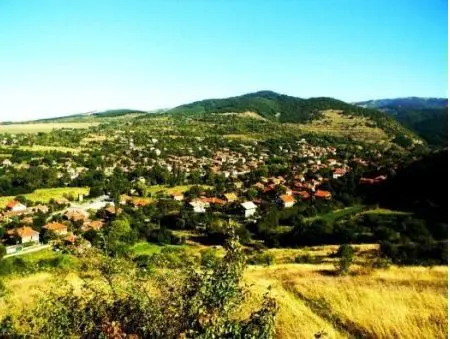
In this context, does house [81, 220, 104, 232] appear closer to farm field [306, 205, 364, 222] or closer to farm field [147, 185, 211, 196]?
farm field [147, 185, 211, 196]

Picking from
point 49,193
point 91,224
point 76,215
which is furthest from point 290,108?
point 91,224

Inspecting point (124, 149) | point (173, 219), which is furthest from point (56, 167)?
point (173, 219)

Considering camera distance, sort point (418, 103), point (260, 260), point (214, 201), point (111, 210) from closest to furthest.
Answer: point (418, 103) → point (260, 260) → point (111, 210) → point (214, 201)

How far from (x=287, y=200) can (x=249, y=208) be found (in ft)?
12.8

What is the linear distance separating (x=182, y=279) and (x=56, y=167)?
6010 cm

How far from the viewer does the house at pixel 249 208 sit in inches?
1534

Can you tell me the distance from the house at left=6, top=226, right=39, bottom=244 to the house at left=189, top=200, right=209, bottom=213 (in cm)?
1335

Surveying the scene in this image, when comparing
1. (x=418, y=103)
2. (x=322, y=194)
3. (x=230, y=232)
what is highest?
(x=418, y=103)

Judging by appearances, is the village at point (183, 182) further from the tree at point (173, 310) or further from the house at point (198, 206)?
the tree at point (173, 310)

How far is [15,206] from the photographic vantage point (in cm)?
4159

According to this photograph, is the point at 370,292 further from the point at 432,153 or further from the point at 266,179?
the point at 266,179

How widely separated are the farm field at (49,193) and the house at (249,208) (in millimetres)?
19463

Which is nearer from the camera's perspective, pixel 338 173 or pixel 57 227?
pixel 57 227

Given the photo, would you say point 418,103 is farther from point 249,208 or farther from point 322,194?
point 322,194
